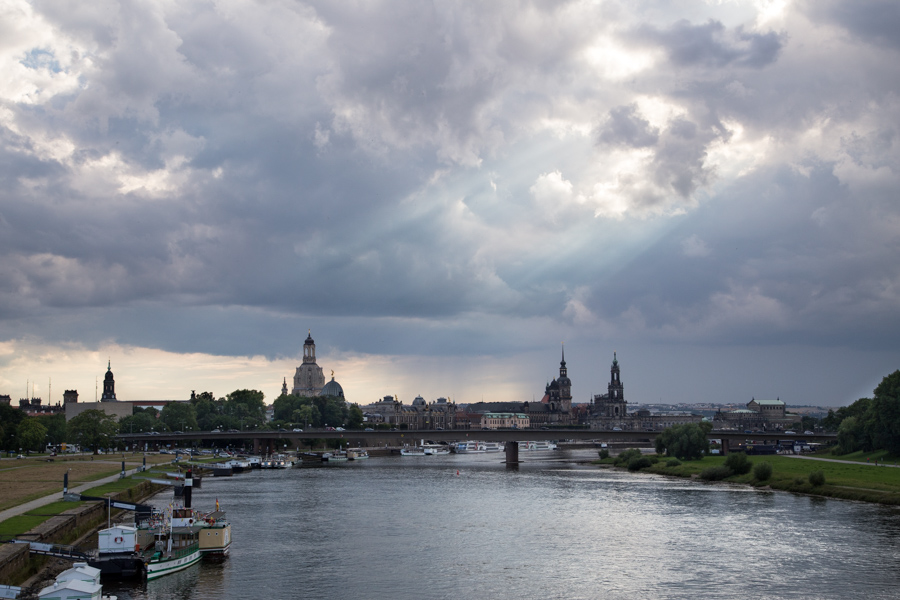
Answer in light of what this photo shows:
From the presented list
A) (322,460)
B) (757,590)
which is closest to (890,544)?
(757,590)

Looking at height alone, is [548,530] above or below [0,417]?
below

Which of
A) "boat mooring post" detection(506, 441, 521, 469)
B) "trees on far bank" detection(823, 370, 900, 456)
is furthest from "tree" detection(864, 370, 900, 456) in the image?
"boat mooring post" detection(506, 441, 521, 469)

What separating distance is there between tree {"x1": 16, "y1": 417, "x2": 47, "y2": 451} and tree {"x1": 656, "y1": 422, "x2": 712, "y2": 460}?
102 metres

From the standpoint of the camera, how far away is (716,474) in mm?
109750

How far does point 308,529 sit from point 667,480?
5954 centimetres

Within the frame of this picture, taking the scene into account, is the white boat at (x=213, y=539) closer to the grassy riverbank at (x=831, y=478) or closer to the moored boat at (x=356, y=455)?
the grassy riverbank at (x=831, y=478)

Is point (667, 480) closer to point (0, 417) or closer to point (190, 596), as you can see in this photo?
point (190, 596)

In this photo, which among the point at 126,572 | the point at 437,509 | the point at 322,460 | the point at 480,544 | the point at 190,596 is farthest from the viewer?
the point at 322,460

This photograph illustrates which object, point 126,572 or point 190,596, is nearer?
point 190,596

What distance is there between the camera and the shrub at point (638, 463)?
132 meters

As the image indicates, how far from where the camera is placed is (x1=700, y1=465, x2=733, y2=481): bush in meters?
110

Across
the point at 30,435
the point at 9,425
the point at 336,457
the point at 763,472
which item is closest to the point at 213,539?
the point at 763,472

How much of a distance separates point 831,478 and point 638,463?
4086cm

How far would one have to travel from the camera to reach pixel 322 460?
176 m
